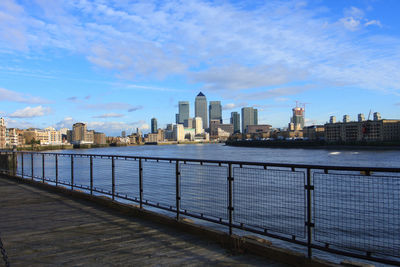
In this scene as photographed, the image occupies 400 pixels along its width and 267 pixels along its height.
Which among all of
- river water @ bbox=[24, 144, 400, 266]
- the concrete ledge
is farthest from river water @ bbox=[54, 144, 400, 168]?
the concrete ledge

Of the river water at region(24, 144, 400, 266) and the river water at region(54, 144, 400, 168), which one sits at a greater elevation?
the river water at region(24, 144, 400, 266)

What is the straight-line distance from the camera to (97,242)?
230 inches

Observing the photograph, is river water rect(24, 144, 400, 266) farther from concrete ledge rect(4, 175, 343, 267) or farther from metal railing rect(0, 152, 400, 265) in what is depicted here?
concrete ledge rect(4, 175, 343, 267)

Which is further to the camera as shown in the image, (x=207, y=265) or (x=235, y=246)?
(x=235, y=246)

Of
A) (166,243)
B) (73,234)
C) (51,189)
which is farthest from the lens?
(51,189)

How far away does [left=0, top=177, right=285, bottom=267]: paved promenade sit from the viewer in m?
4.91

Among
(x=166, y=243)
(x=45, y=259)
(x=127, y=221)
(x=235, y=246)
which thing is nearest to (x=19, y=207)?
(x=127, y=221)

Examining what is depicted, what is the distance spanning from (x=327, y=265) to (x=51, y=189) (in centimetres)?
1095

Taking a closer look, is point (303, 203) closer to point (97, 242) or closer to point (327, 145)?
point (97, 242)

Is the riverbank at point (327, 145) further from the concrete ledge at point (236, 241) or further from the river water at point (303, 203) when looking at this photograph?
the concrete ledge at point (236, 241)

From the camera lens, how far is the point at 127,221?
24.4ft

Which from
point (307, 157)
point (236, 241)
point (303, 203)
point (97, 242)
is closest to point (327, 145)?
point (307, 157)

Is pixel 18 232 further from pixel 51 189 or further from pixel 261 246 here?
pixel 51 189

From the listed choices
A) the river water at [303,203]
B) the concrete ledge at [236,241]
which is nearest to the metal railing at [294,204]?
the river water at [303,203]
